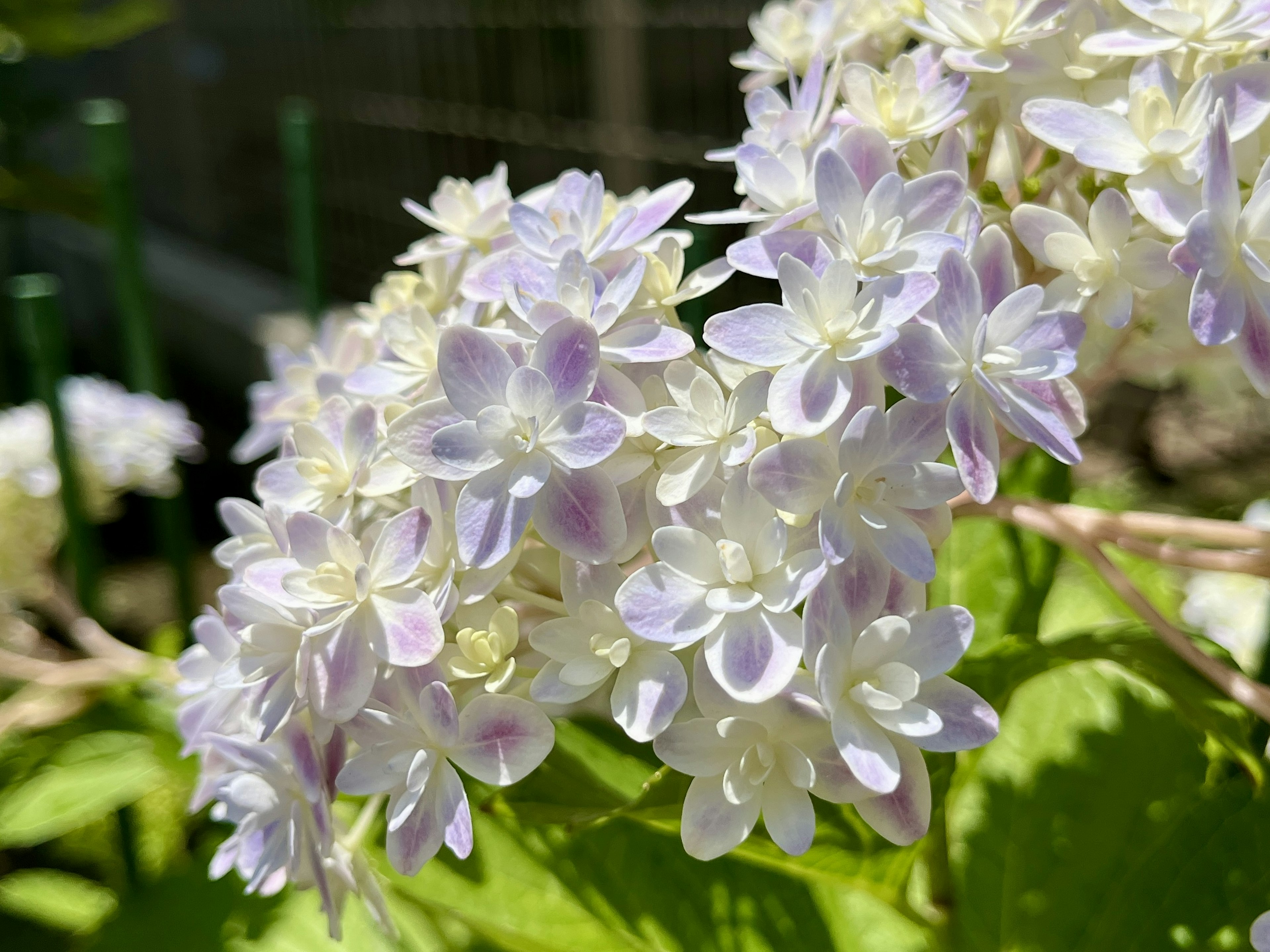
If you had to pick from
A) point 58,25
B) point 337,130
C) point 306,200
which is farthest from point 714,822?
point 337,130

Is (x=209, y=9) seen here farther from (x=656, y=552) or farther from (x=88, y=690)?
(x=656, y=552)

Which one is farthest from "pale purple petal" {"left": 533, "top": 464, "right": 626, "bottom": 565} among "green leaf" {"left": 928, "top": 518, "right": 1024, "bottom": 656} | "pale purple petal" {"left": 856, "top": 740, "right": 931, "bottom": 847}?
"green leaf" {"left": 928, "top": 518, "right": 1024, "bottom": 656}

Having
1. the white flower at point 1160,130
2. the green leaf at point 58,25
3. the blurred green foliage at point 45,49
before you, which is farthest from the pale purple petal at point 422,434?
the green leaf at point 58,25

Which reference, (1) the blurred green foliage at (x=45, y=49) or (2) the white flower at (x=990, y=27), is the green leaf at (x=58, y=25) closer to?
(1) the blurred green foliage at (x=45, y=49)

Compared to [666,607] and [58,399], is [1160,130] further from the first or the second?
[58,399]

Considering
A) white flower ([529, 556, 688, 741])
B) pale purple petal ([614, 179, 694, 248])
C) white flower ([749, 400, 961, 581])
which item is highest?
pale purple petal ([614, 179, 694, 248])

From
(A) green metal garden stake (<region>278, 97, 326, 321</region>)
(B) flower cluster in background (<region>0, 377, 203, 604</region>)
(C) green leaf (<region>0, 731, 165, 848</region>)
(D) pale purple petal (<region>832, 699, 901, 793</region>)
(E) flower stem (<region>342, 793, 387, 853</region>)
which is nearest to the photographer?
(D) pale purple petal (<region>832, 699, 901, 793</region>)

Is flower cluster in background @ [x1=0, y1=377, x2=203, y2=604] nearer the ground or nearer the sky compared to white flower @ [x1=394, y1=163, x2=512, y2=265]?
nearer the ground

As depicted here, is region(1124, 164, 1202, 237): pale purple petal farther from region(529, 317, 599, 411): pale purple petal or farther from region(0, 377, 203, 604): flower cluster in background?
region(0, 377, 203, 604): flower cluster in background
